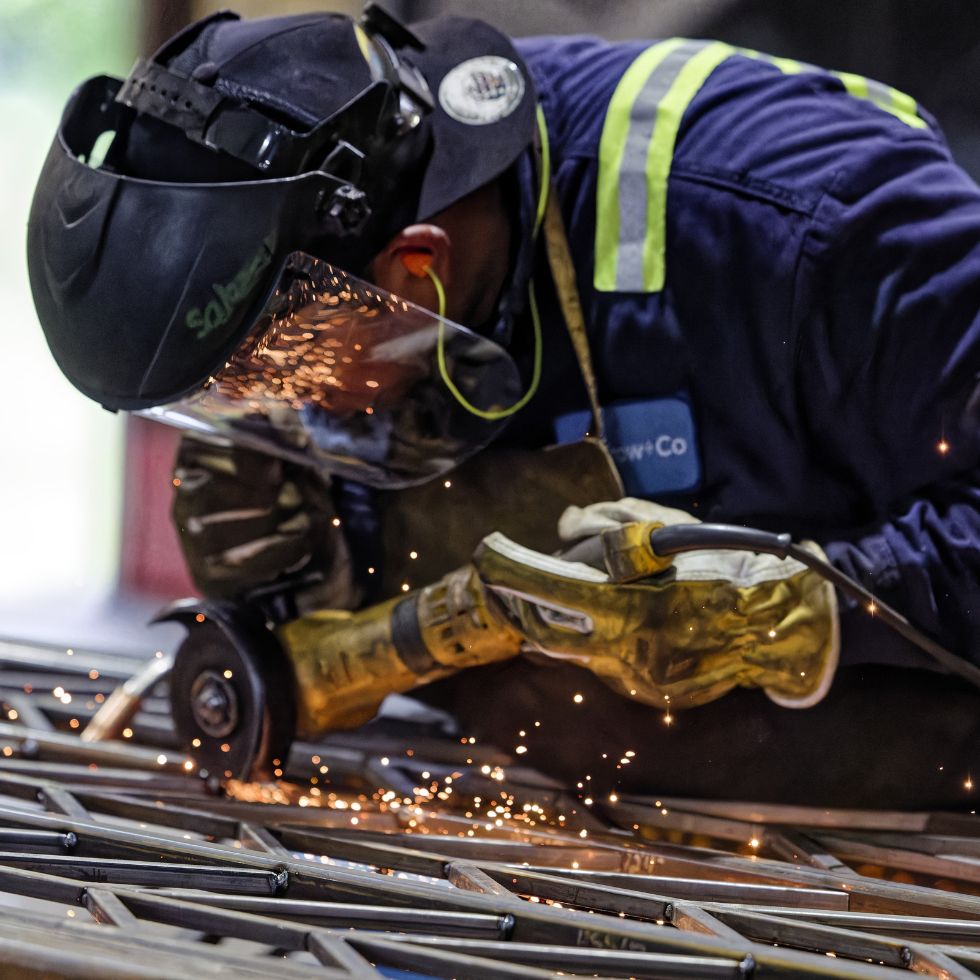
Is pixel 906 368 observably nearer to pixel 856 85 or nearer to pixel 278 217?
pixel 856 85

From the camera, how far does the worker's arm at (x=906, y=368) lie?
1.38 m

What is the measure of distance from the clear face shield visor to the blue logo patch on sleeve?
5.9 inches

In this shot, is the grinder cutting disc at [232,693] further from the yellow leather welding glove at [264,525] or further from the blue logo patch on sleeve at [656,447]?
the blue logo patch on sleeve at [656,447]

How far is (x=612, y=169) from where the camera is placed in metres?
1.53

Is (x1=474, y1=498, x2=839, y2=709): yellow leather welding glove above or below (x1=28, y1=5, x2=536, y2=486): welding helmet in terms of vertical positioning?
below

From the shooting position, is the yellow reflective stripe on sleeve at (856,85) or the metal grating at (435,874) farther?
the yellow reflective stripe on sleeve at (856,85)

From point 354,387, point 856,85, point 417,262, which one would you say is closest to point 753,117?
point 856,85

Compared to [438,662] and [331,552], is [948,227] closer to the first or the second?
[438,662]

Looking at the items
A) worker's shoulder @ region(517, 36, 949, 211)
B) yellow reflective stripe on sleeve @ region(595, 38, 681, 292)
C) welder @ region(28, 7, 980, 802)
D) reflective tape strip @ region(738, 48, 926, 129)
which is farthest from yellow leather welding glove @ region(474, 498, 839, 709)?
reflective tape strip @ region(738, 48, 926, 129)

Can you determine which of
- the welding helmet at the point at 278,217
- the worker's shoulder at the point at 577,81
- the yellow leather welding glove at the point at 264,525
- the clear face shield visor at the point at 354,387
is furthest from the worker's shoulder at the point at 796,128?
the yellow leather welding glove at the point at 264,525

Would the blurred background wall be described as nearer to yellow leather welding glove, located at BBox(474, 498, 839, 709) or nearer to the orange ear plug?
the orange ear plug

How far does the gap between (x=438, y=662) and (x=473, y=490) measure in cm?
21

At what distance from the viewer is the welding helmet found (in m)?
1.33

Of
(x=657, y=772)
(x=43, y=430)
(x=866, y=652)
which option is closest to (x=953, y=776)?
(x=866, y=652)
